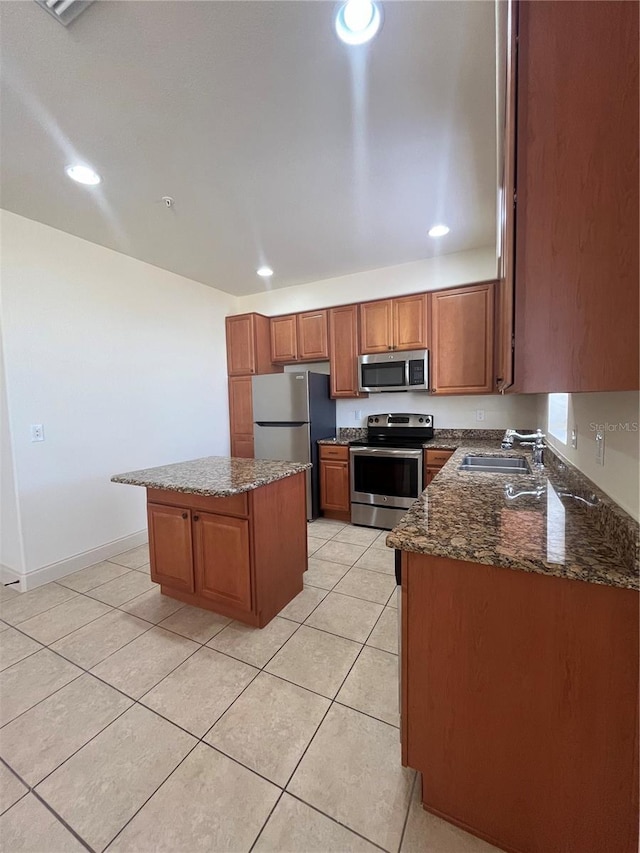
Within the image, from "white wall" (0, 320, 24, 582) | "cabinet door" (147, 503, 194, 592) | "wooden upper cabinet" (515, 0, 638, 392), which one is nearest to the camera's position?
"wooden upper cabinet" (515, 0, 638, 392)

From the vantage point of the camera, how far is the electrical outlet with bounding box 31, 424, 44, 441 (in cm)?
256

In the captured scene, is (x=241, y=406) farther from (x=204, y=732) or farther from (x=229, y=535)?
(x=204, y=732)

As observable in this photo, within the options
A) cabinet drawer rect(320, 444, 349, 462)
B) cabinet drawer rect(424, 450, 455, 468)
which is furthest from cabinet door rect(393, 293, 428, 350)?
cabinet drawer rect(320, 444, 349, 462)

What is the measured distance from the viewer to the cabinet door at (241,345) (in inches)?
166

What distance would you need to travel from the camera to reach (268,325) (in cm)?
438

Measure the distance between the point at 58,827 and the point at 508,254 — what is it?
2245 millimetres

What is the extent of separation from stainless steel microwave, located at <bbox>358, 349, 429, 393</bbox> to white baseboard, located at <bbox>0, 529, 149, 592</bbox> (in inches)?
109

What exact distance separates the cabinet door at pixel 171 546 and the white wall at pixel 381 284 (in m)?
2.90

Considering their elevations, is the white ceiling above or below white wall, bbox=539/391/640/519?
above

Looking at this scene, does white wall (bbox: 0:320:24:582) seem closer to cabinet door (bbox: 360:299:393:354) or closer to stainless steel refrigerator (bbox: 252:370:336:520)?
stainless steel refrigerator (bbox: 252:370:336:520)

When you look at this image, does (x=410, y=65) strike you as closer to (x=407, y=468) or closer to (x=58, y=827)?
(x=407, y=468)

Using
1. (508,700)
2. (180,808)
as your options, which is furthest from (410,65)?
(180,808)

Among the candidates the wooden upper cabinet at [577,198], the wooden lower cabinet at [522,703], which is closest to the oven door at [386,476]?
the wooden lower cabinet at [522,703]

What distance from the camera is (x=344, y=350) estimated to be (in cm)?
392
